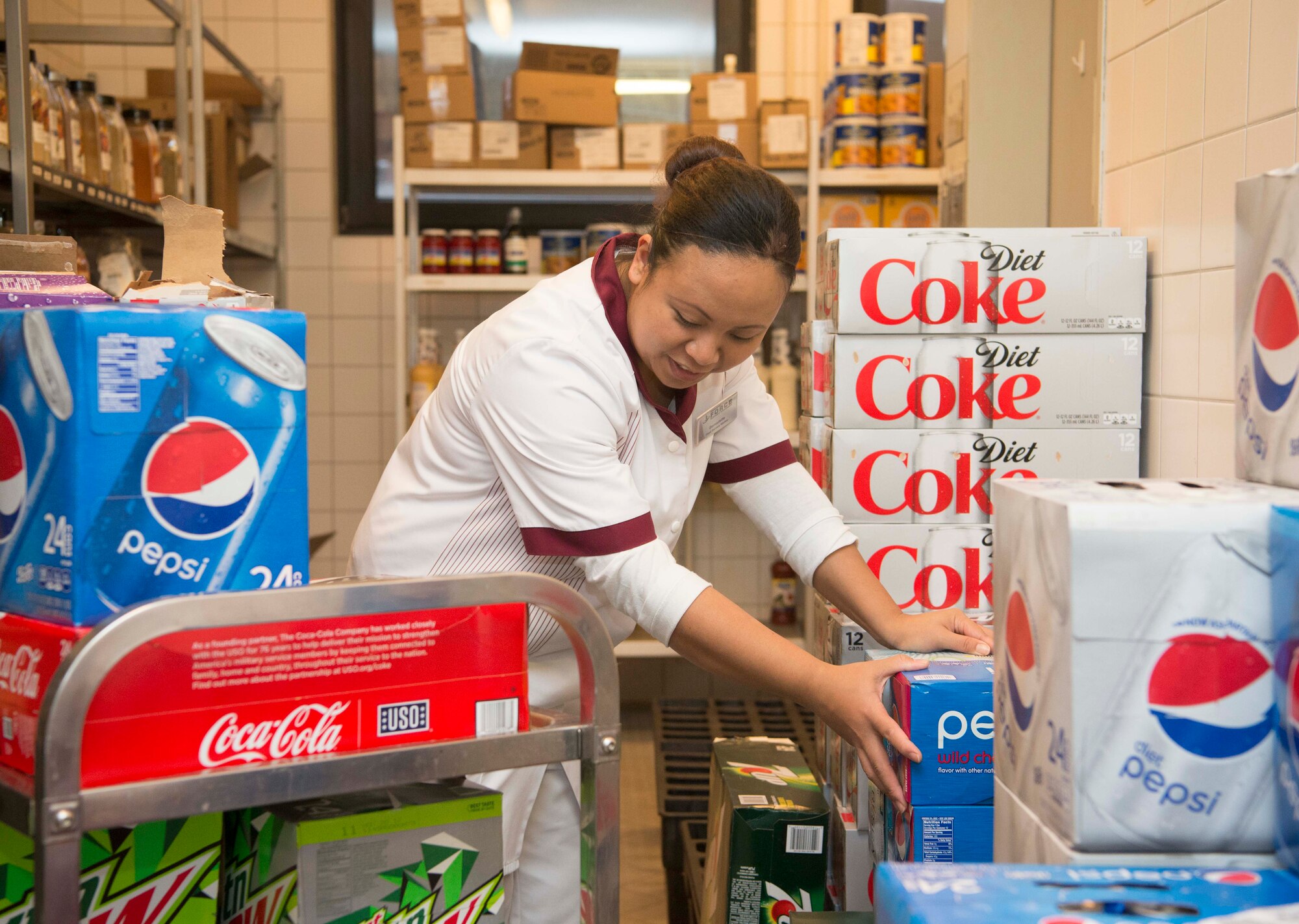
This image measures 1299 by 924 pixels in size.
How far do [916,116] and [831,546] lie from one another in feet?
7.29

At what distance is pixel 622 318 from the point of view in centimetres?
139

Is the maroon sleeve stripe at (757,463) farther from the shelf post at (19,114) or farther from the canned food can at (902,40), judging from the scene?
the canned food can at (902,40)

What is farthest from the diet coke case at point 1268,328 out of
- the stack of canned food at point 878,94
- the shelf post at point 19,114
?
the stack of canned food at point 878,94

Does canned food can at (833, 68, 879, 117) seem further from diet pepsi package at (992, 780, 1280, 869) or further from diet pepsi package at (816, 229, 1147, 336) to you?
diet pepsi package at (992, 780, 1280, 869)

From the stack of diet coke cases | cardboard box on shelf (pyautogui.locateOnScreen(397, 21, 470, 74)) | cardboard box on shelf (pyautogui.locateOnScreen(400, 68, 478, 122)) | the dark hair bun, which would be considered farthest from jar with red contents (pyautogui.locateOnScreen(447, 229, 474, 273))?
the dark hair bun

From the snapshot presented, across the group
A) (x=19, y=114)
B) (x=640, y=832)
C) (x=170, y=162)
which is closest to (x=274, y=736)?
(x=19, y=114)

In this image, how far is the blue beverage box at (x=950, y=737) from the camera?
1212 mm

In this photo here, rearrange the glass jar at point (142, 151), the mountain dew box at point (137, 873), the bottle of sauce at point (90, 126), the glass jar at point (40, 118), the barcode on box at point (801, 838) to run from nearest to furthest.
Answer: the mountain dew box at point (137, 873), the barcode on box at point (801, 838), the glass jar at point (40, 118), the bottle of sauce at point (90, 126), the glass jar at point (142, 151)

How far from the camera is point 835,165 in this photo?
354cm

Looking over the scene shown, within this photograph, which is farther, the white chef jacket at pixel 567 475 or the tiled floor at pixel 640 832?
the tiled floor at pixel 640 832

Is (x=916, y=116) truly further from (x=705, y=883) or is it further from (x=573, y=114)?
(x=705, y=883)

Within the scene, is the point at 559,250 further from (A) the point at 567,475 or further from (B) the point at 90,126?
(A) the point at 567,475

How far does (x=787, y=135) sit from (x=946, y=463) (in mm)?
1890

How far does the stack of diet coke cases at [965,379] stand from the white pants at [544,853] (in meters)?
0.67
